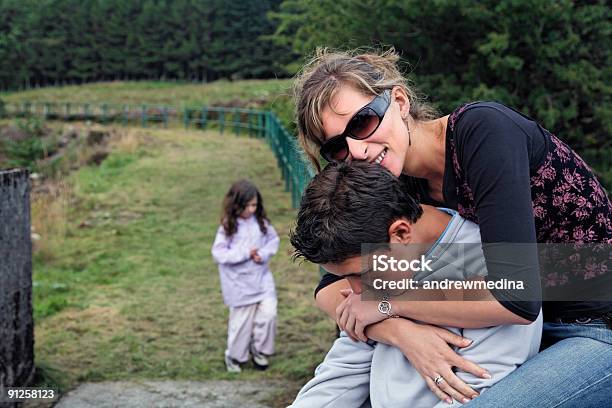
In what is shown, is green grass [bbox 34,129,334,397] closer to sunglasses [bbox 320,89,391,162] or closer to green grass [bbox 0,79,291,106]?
sunglasses [bbox 320,89,391,162]

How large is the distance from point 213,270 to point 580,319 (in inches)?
292

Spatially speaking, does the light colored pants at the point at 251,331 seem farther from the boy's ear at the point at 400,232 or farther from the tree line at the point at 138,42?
the tree line at the point at 138,42

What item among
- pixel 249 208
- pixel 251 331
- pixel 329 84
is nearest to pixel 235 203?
pixel 249 208

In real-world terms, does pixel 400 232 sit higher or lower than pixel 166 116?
higher

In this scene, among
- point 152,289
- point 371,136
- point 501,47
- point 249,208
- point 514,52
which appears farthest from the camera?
point 152,289

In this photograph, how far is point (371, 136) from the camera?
203 cm

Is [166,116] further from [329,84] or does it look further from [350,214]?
[350,214]

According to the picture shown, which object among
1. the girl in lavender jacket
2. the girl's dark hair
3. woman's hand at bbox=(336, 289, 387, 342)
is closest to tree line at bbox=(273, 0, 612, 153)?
the girl's dark hair

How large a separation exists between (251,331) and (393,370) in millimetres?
4397

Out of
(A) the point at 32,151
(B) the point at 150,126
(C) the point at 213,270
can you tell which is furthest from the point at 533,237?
(B) the point at 150,126

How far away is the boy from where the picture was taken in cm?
177

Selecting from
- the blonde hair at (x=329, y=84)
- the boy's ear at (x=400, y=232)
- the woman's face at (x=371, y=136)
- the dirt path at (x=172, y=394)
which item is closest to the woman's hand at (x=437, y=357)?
the boy's ear at (x=400, y=232)

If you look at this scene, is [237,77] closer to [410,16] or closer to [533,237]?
[410,16]

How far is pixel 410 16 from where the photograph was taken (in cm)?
787
